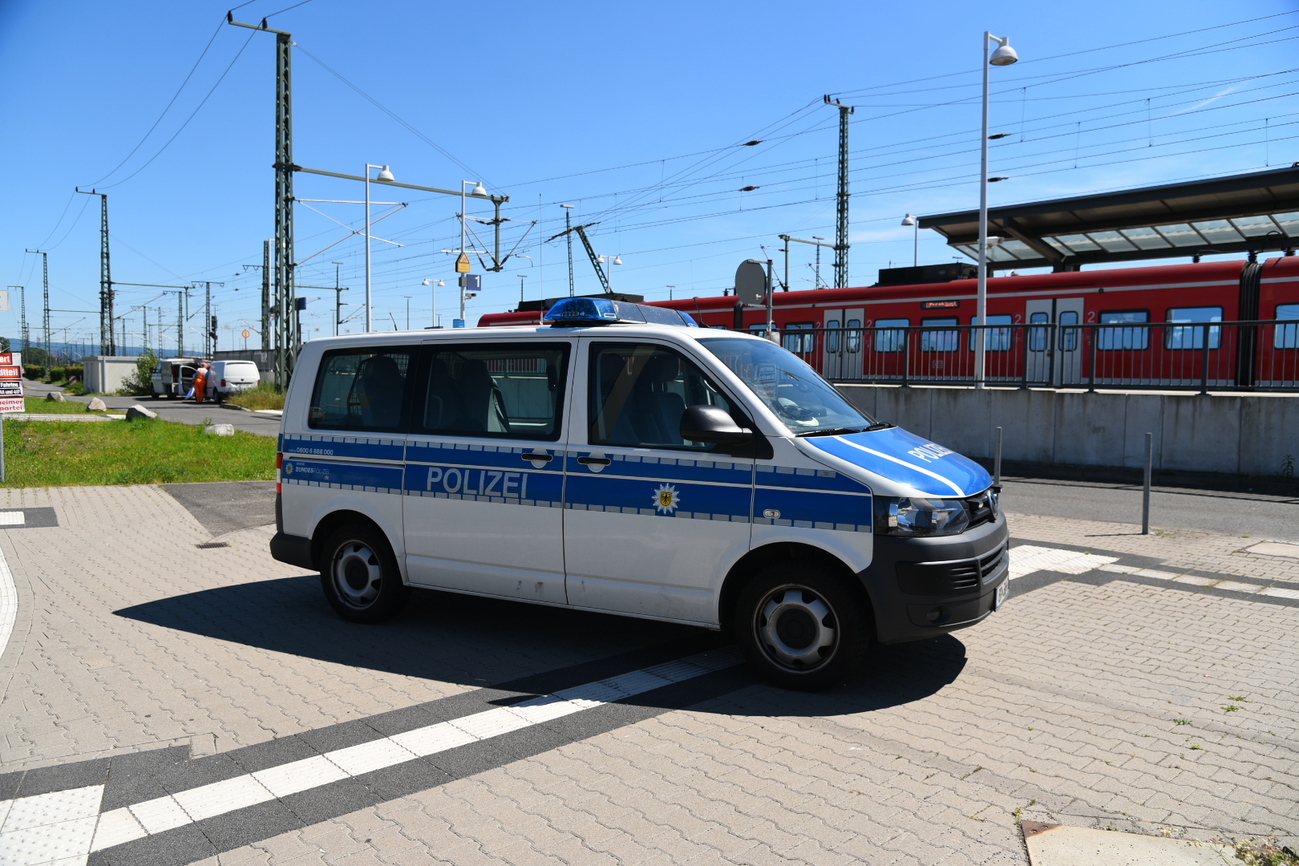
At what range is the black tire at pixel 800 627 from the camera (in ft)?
16.0

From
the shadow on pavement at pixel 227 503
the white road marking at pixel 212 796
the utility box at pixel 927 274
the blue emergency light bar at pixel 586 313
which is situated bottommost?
the white road marking at pixel 212 796

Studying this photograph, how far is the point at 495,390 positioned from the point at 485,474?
524 mm

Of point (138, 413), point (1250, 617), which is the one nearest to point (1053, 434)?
point (1250, 617)

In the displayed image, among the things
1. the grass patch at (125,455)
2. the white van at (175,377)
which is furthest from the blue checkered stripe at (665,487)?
the white van at (175,377)

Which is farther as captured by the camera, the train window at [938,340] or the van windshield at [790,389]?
the train window at [938,340]

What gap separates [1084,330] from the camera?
51.8ft

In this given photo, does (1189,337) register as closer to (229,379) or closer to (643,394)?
(643,394)

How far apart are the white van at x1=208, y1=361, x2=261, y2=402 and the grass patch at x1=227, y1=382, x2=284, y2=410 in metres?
1.31

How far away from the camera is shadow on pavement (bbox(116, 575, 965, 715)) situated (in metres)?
5.11

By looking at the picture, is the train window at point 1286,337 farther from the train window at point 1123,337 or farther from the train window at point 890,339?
the train window at point 890,339

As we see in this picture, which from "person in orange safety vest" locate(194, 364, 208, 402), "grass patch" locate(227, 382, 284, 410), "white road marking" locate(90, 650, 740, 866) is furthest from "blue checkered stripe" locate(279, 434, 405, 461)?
"person in orange safety vest" locate(194, 364, 208, 402)

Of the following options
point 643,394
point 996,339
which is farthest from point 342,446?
point 996,339

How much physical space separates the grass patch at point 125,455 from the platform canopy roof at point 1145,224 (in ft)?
53.9

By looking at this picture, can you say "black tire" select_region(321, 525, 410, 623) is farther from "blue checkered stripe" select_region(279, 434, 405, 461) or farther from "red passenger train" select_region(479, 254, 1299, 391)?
"red passenger train" select_region(479, 254, 1299, 391)
